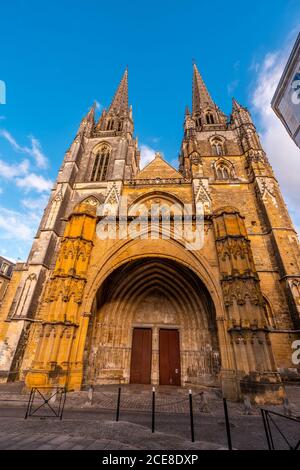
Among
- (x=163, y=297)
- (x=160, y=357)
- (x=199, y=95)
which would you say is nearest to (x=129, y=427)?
(x=160, y=357)

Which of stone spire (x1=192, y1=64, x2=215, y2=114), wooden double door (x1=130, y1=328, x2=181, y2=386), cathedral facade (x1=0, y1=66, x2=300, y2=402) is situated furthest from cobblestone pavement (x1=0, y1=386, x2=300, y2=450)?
stone spire (x1=192, y1=64, x2=215, y2=114)

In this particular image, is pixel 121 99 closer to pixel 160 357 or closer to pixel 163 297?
pixel 163 297

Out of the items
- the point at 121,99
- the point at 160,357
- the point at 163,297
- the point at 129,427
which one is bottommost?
the point at 129,427

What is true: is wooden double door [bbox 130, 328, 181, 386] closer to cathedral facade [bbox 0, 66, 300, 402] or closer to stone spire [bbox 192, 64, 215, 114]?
cathedral facade [bbox 0, 66, 300, 402]

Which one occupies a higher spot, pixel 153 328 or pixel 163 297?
pixel 163 297

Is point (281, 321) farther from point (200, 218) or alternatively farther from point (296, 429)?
point (296, 429)

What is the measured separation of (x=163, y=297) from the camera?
12.4 m

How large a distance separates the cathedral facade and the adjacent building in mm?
5323

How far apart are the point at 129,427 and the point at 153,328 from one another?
24.9 feet

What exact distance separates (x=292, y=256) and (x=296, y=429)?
415 inches

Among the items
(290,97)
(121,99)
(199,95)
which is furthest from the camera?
(121,99)

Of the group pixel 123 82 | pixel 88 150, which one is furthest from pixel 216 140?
pixel 123 82

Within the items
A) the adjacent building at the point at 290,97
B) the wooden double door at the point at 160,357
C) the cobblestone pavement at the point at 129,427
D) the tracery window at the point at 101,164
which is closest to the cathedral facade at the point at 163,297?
the wooden double door at the point at 160,357

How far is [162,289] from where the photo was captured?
39.9ft
